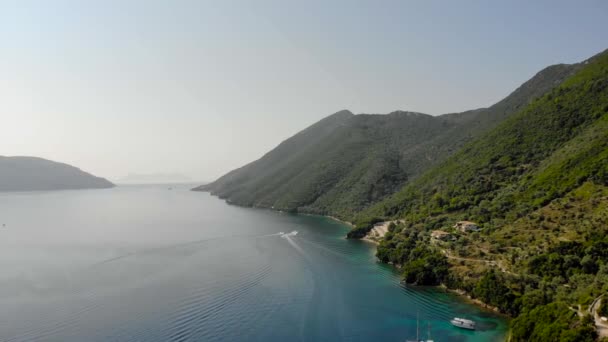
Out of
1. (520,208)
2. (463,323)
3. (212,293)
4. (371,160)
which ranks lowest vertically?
(463,323)

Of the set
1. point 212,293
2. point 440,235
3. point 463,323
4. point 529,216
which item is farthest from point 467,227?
point 212,293

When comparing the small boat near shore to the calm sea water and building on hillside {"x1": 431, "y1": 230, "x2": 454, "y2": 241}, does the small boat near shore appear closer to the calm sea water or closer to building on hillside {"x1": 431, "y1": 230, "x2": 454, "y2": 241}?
the calm sea water

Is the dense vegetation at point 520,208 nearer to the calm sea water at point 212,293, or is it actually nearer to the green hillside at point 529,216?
the green hillside at point 529,216

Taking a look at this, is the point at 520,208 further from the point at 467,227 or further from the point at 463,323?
the point at 463,323

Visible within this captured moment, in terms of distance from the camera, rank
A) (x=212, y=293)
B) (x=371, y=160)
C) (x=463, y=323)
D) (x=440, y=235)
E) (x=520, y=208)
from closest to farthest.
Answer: (x=463, y=323), (x=212, y=293), (x=520, y=208), (x=440, y=235), (x=371, y=160)

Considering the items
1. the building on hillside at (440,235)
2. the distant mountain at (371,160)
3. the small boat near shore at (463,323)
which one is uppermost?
the distant mountain at (371,160)

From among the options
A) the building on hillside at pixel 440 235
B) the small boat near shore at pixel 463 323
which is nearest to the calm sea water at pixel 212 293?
the small boat near shore at pixel 463 323
